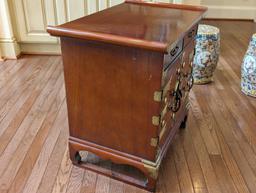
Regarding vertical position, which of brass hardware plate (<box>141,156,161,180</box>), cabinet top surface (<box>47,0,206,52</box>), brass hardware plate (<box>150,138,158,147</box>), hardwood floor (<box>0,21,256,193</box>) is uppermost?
cabinet top surface (<box>47,0,206,52</box>)

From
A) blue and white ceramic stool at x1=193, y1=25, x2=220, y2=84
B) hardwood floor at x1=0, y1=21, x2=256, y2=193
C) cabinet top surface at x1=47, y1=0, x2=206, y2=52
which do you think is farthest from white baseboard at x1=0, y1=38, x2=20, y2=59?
blue and white ceramic stool at x1=193, y1=25, x2=220, y2=84

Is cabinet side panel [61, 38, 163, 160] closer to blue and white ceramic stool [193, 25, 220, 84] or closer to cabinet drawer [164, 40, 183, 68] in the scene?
cabinet drawer [164, 40, 183, 68]

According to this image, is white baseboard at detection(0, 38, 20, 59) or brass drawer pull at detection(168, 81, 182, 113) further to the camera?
white baseboard at detection(0, 38, 20, 59)

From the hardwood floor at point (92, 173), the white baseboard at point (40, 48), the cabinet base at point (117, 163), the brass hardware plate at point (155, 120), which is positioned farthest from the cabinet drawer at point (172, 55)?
the white baseboard at point (40, 48)

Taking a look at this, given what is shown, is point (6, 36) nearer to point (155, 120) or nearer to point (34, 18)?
point (34, 18)

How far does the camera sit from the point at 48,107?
2.07 metres

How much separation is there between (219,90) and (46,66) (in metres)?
1.67

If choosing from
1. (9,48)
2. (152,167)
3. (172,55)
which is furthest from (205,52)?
(9,48)

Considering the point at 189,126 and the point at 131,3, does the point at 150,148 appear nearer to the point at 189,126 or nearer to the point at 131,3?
the point at 189,126

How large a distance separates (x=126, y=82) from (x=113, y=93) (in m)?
0.09

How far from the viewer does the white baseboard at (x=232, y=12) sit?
4621 millimetres

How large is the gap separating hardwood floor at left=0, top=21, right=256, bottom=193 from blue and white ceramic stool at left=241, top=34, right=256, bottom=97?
7cm

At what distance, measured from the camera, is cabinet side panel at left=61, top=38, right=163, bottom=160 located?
1.11 m

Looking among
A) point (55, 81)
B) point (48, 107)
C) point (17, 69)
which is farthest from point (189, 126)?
point (17, 69)
